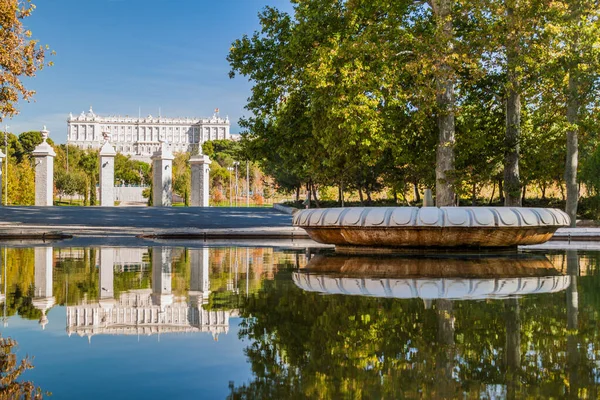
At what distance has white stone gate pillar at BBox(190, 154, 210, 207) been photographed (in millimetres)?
36719

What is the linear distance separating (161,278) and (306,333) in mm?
3146

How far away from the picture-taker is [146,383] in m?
2.69

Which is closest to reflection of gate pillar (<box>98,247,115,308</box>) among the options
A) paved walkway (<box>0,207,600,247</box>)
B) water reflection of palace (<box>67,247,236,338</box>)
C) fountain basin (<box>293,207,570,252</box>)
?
water reflection of palace (<box>67,247,236,338</box>)

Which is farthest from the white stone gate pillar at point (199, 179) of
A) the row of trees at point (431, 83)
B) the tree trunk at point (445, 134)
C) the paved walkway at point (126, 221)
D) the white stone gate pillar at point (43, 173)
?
the tree trunk at point (445, 134)

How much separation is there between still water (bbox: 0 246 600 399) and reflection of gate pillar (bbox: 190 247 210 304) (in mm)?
42

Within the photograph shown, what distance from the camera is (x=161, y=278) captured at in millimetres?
6414

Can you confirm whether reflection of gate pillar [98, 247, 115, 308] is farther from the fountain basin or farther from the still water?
the fountain basin

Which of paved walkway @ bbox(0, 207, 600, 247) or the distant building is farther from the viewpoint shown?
the distant building

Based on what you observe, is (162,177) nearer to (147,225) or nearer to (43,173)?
(43,173)

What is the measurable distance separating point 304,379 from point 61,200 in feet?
183

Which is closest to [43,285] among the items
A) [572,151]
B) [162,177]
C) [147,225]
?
[147,225]

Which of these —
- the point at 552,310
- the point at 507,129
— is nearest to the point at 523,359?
the point at 552,310

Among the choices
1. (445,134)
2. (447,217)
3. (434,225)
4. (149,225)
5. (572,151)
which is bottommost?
(149,225)

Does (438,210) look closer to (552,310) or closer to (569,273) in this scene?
(569,273)
